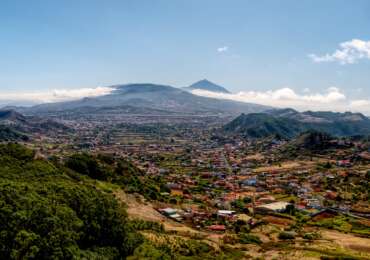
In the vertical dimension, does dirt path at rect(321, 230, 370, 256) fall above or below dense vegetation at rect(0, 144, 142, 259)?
below

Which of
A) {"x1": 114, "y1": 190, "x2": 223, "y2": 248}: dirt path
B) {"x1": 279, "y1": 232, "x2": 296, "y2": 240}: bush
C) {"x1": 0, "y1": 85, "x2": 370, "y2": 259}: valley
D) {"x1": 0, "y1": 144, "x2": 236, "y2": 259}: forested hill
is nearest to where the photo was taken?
{"x1": 0, "y1": 144, "x2": 236, "y2": 259}: forested hill

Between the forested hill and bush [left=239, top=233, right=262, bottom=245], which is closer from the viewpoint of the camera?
the forested hill

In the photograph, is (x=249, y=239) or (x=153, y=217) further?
(x=153, y=217)

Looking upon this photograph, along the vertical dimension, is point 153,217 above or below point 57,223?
below

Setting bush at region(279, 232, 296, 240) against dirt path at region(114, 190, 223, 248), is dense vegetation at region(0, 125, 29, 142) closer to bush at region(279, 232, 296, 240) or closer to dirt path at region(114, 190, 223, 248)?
dirt path at region(114, 190, 223, 248)

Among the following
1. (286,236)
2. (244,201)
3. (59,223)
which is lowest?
(244,201)

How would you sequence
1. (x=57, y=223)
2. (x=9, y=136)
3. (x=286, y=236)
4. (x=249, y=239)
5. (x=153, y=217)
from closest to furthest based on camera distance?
1. (x=57, y=223)
2. (x=249, y=239)
3. (x=286, y=236)
4. (x=153, y=217)
5. (x=9, y=136)

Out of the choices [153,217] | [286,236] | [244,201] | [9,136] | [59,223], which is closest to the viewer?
[59,223]

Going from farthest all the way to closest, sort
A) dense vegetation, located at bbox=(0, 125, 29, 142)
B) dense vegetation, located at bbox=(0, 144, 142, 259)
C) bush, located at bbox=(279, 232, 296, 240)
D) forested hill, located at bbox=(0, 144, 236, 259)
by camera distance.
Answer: dense vegetation, located at bbox=(0, 125, 29, 142)
bush, located at bbox=(279, 232, 296, 240)
forested hill, located at bbox=(0, 144, 236, 259)
dense vegetation, located at bbox=(0, 144, 142, 259)

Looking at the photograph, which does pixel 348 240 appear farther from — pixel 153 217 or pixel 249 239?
pixel 153 217

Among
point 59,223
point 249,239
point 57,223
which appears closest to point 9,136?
point 249,239

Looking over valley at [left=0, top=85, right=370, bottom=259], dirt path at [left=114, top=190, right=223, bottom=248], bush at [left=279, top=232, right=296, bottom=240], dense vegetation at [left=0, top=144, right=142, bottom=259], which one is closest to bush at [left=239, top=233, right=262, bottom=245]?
valley at [left=0, top=85, right=370, bottom=259]
